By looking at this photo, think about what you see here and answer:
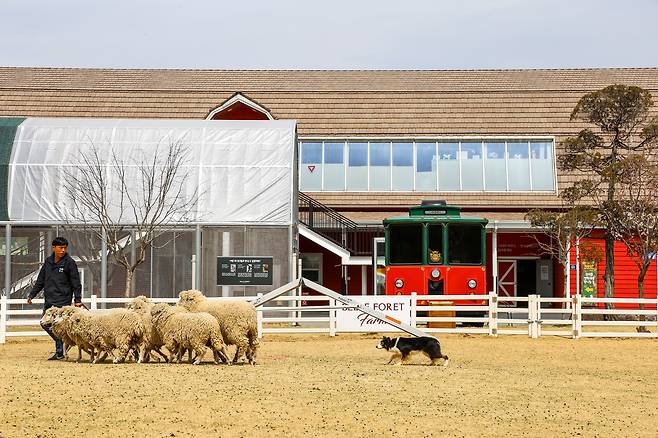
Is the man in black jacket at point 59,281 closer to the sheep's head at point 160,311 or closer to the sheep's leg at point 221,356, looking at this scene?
the sheep's head at point 160,311

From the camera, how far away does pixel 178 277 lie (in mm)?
31422

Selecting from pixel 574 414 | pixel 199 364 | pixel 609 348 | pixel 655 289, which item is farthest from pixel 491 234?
pixel 574 414

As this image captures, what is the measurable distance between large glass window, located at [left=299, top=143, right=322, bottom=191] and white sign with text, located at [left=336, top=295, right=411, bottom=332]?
16123 mm

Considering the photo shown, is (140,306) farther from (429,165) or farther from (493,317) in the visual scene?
(429,165)

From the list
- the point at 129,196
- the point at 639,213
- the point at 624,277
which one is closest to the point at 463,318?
the point at 639,213

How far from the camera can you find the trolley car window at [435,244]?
29.1m

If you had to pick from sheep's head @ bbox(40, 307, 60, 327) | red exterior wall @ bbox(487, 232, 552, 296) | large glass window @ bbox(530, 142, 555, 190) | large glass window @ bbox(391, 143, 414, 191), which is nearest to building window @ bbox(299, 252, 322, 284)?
large glass window @ bbox(391, 143, 414, 191)

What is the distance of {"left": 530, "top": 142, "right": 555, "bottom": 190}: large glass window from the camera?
42531 millimetres

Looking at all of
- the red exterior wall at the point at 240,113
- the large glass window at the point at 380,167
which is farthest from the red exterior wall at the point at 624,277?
the red exterior wall at the point at 240,113

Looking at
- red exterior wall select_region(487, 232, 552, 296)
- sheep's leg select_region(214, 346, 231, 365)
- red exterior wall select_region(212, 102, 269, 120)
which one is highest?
red exterior wall select_region(212, 102, 269, 120)

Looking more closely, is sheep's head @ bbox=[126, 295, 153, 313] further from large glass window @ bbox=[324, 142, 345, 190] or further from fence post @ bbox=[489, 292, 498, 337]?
large glass window @ bbox=[324, 142, 345, 190]

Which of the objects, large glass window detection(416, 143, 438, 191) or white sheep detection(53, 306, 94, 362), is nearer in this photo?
white sheep detection(53, 306, 94, 362)

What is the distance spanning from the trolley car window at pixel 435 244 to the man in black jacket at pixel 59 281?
12402mm

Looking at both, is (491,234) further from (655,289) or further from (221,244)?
(221,244)
